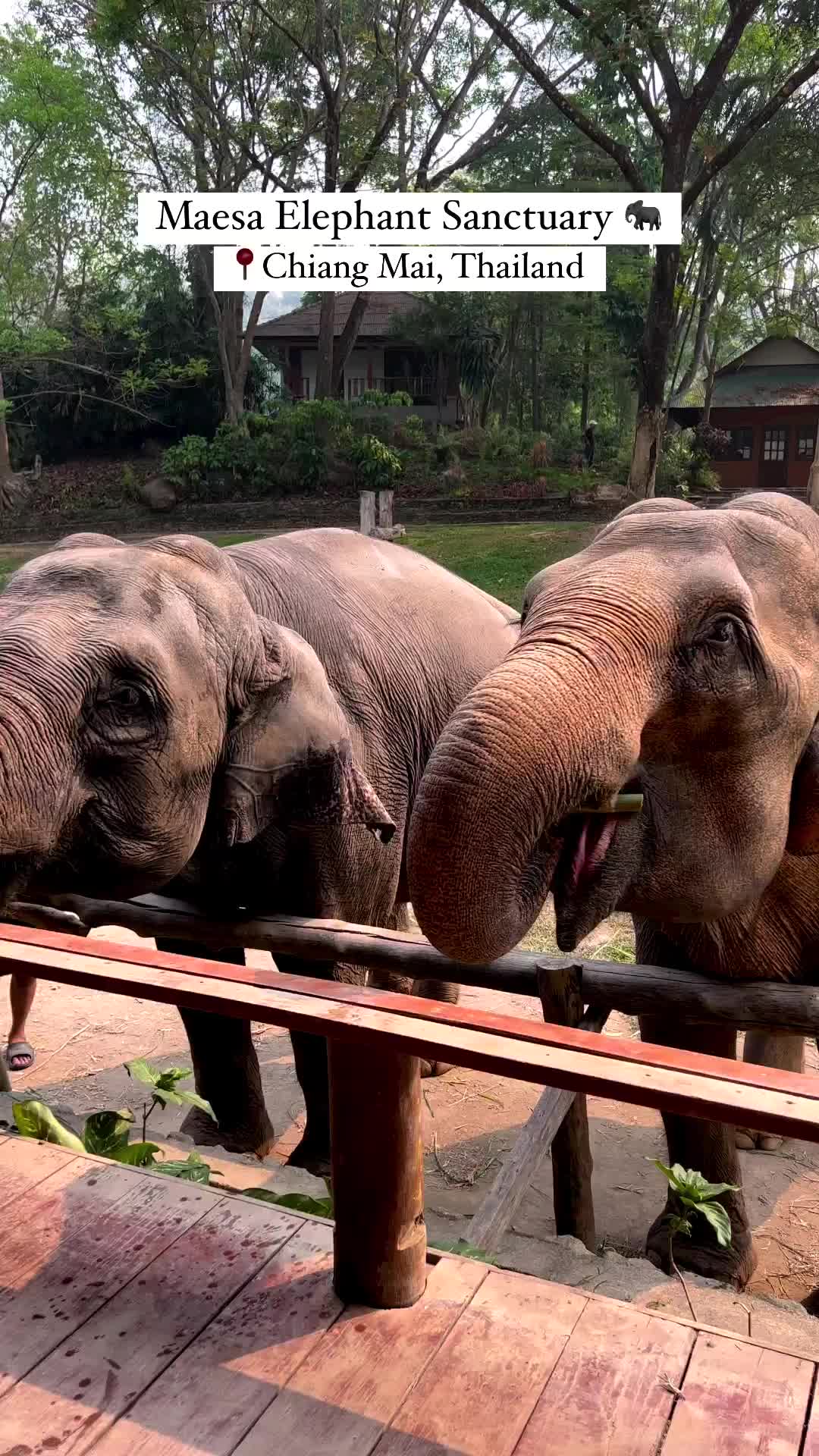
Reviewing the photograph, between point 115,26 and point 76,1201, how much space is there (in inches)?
672

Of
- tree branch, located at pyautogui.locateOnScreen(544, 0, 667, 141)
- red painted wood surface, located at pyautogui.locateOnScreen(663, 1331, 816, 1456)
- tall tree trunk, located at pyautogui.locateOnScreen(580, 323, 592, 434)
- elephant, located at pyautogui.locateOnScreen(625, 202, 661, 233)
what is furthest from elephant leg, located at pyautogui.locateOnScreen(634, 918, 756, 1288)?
A: tall tree trunk, located at pyautogui.locateOnScreen(580, 323, 592, 434)

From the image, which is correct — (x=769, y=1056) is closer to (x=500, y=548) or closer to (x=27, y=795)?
(x=27, y=795)

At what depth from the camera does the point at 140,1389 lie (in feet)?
6.31

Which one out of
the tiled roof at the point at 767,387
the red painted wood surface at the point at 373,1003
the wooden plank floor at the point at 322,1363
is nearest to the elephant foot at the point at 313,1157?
the wooden plank floor at the point at 322,1363

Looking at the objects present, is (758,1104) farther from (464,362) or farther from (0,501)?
(464,362)

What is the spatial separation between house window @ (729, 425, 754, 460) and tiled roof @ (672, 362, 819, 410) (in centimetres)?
59

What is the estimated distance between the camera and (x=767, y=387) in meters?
25.0

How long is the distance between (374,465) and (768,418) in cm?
872

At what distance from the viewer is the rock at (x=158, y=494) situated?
21469 millimetres

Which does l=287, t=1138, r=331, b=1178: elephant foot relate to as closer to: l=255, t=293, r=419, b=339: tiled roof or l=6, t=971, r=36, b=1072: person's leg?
l=6, t=971, r=36, b=1072: person's leg

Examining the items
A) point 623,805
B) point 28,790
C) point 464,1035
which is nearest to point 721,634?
point 623,805

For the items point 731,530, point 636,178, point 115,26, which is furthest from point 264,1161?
point 115,26

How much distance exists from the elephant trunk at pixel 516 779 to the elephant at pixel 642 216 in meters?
9.47

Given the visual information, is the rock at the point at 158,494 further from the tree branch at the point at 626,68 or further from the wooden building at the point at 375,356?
the tree branch at the point at 626,68
